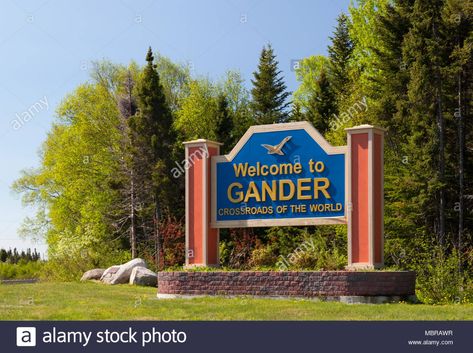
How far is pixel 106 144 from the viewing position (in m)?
45.7

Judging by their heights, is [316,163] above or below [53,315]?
above

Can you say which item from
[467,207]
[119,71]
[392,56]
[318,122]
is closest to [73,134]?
[119,71]

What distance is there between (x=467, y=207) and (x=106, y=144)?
Result: 24.2 m

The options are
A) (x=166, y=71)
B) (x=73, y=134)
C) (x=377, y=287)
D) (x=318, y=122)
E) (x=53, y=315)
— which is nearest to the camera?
(x=53, y=315)

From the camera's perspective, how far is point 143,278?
28.4 m

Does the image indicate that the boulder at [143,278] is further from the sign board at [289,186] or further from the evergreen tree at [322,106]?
the evergreen tree at [322,106]

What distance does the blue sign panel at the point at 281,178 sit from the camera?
2045 cm

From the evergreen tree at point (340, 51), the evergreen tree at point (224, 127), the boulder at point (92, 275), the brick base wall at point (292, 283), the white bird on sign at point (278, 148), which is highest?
the evergreen tree at point (340, 51)

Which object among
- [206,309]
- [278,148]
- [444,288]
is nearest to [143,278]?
[278,148]

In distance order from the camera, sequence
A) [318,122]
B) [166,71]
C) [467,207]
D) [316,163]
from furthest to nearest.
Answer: [166,71]
[318,122]
[467,207]
[316,163]

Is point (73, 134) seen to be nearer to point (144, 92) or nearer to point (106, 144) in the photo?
point (106, 144)

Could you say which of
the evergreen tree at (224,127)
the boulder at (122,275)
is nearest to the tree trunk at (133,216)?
the evergreen tree at (224,127)

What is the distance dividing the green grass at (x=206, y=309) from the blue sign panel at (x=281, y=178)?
121 inches

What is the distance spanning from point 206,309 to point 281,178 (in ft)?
19.5
